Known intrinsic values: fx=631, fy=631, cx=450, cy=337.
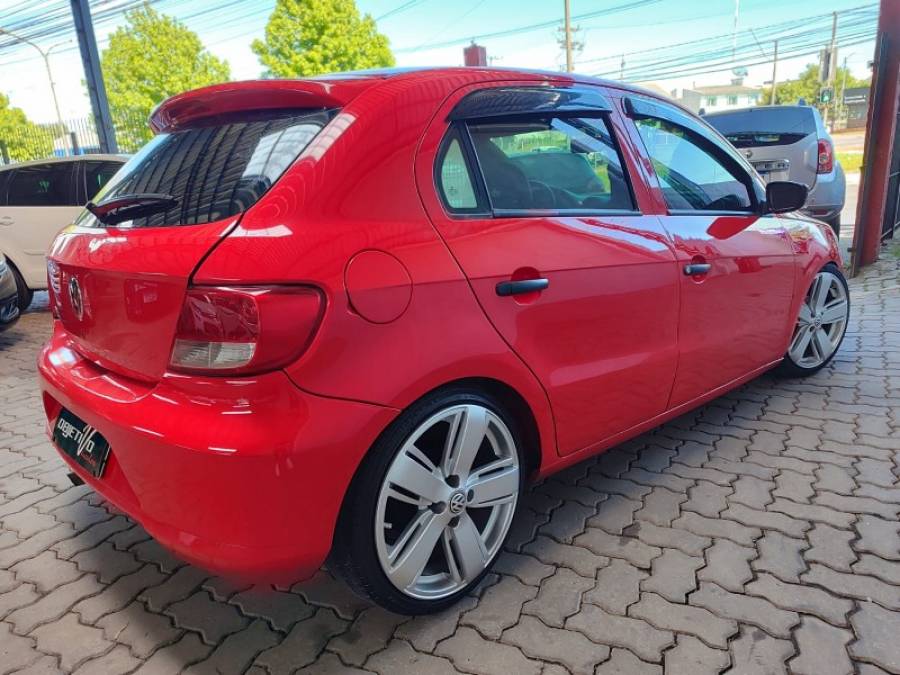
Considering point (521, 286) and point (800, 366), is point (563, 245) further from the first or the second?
point (800, 366)

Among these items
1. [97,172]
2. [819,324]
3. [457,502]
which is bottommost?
[819,324]

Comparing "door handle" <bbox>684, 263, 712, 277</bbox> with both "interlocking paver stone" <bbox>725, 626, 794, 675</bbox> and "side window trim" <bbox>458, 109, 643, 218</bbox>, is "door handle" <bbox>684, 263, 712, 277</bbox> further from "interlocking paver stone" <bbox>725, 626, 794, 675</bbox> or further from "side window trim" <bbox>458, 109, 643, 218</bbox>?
"interlocking paver stone" <bbox>725, 626, 794, 675</bbox>

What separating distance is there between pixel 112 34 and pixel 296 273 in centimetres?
3435

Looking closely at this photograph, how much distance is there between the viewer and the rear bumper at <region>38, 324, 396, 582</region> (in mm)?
1459

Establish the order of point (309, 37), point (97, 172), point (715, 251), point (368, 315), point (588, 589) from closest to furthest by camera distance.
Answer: point (368, 315), point (588, 589), point (715, 251), point (97, 172), point (309, 37)

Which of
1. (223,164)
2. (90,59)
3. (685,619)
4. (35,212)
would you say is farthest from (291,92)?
(90,59)

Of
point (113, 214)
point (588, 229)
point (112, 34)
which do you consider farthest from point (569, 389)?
point (112, 34)

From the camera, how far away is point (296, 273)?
148cm

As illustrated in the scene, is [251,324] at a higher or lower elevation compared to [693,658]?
higher

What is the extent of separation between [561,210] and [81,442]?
5.47 ft

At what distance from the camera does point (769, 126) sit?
6.81 meters

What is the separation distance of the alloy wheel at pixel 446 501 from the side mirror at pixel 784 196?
191cm

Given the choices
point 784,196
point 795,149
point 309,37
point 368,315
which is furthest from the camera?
point 309,37

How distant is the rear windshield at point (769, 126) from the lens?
263 inches
